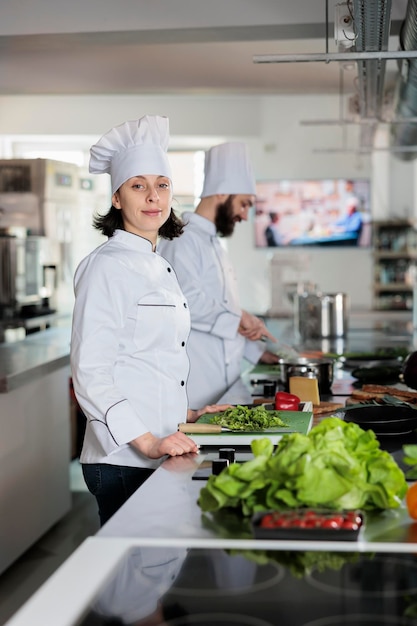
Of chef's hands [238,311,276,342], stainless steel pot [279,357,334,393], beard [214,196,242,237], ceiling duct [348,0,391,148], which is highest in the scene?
ceiling duct [348,0,391,148]

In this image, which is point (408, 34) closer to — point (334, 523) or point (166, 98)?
point (334, 523)

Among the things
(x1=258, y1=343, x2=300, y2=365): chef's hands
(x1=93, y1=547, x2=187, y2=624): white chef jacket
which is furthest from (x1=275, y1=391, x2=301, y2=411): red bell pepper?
(x1=258, y1=343, x2=300, y2=365): chef's hands

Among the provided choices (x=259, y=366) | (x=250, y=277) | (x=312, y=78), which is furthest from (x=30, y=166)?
(x=250, y=277)

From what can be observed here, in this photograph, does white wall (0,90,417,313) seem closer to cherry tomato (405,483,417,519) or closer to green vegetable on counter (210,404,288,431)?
green vegetable on counter (210,404,288,431)

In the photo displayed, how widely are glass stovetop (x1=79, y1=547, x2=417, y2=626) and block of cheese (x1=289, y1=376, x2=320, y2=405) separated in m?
1.49

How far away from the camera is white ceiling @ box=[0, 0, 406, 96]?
4703 mm

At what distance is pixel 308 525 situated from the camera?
1515 mm

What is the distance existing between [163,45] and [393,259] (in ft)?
24.5

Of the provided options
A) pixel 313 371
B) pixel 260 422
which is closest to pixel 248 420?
pixel 260 422

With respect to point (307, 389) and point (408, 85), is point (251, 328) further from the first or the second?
point (408, 85)

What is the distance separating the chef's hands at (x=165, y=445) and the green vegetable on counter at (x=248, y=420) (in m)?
0.16

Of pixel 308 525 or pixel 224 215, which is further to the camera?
pixel 224 215

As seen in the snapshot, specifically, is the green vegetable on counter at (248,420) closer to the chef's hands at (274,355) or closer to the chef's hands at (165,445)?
the chef's hands at (165,445)

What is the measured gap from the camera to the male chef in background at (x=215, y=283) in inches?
155
